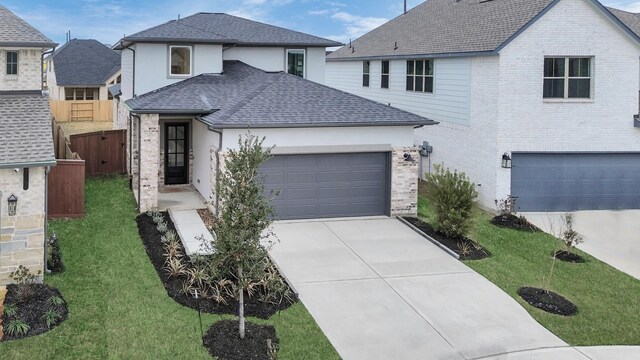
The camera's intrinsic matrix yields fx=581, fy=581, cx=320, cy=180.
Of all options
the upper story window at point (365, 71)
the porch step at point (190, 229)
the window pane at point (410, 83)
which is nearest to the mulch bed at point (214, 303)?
the porch step at point (190, 229)

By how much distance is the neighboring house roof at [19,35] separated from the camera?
53.0 ft

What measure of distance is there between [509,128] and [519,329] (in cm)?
1039

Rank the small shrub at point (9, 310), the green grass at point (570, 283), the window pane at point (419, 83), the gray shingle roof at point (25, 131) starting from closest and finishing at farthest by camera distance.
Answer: the small shrub at point (9, 310)
the green grass at point (570, 283)
the gray shingle roof at point (25, 131)
the window pane at point (419, 83)

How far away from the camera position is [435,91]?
23719 mm

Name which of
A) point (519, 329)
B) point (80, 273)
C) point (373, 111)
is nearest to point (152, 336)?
point (80, 273)

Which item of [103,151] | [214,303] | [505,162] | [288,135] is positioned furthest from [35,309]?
[505,162]

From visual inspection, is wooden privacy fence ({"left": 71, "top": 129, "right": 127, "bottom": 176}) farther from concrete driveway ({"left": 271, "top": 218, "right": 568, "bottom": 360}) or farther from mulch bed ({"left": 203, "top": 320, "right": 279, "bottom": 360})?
mulch bed ({"left": 203, "top": 320, "right": 279, "bottom": 360})

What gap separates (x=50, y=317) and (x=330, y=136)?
31.9 ft

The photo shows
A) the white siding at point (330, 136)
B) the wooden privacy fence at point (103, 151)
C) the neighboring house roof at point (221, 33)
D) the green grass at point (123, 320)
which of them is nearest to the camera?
the green grass at point (123, 320)

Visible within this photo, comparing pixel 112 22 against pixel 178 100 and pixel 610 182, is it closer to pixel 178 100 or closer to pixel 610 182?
pixel 178 100

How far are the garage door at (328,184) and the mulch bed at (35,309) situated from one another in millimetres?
7308

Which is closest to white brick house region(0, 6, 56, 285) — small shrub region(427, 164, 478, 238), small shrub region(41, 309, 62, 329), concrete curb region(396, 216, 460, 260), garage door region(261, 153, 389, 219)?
small shrub region(41, 309, 62, 329)

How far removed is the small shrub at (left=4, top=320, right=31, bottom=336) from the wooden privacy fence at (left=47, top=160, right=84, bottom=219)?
7867 millimetres

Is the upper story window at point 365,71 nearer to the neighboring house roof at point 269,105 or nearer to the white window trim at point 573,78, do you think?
the neighboring house roof at point 269,105
